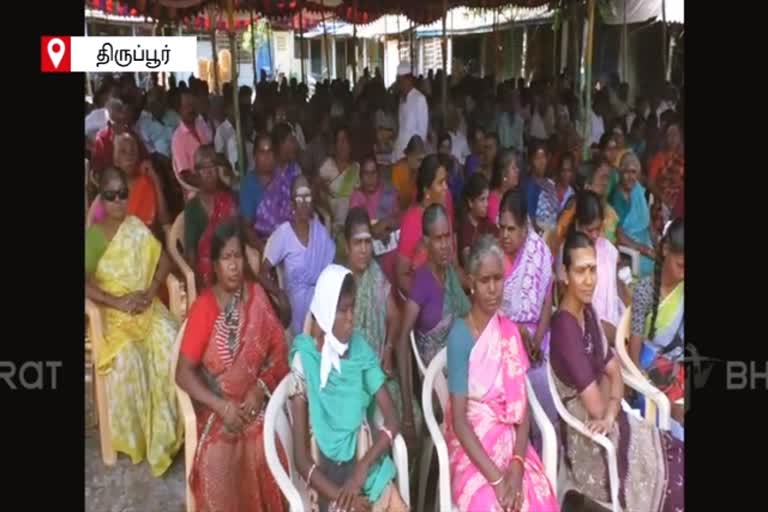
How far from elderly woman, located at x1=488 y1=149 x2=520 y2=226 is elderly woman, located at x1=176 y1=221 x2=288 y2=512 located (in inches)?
25.7

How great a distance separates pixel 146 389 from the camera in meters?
2.72

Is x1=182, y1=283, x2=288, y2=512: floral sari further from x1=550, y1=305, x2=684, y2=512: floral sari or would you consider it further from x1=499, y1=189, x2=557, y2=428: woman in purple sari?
x1=550, y1=305, x2=684, y2=512: floral sari

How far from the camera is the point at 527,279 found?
9.21ft

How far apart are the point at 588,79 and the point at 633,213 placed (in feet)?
1.28

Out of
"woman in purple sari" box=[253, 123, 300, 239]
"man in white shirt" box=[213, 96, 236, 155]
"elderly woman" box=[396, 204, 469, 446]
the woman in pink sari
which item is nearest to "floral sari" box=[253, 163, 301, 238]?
"woman in purple sari" box=[253, 123, 300, 239]

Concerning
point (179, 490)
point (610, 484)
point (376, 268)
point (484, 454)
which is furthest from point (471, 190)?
point (179, 490)

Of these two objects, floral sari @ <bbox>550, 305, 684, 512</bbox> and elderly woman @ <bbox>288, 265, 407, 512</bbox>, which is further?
floral sari @ <bbox>550, 305, 684, 512</bbox>

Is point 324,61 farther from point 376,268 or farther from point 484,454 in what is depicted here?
point 484,454

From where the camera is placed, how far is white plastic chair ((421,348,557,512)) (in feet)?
8.95

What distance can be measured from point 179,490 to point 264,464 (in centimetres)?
23

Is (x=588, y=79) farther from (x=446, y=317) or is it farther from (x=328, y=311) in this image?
(x=328, y=311)

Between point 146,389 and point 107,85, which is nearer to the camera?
point 107,85
